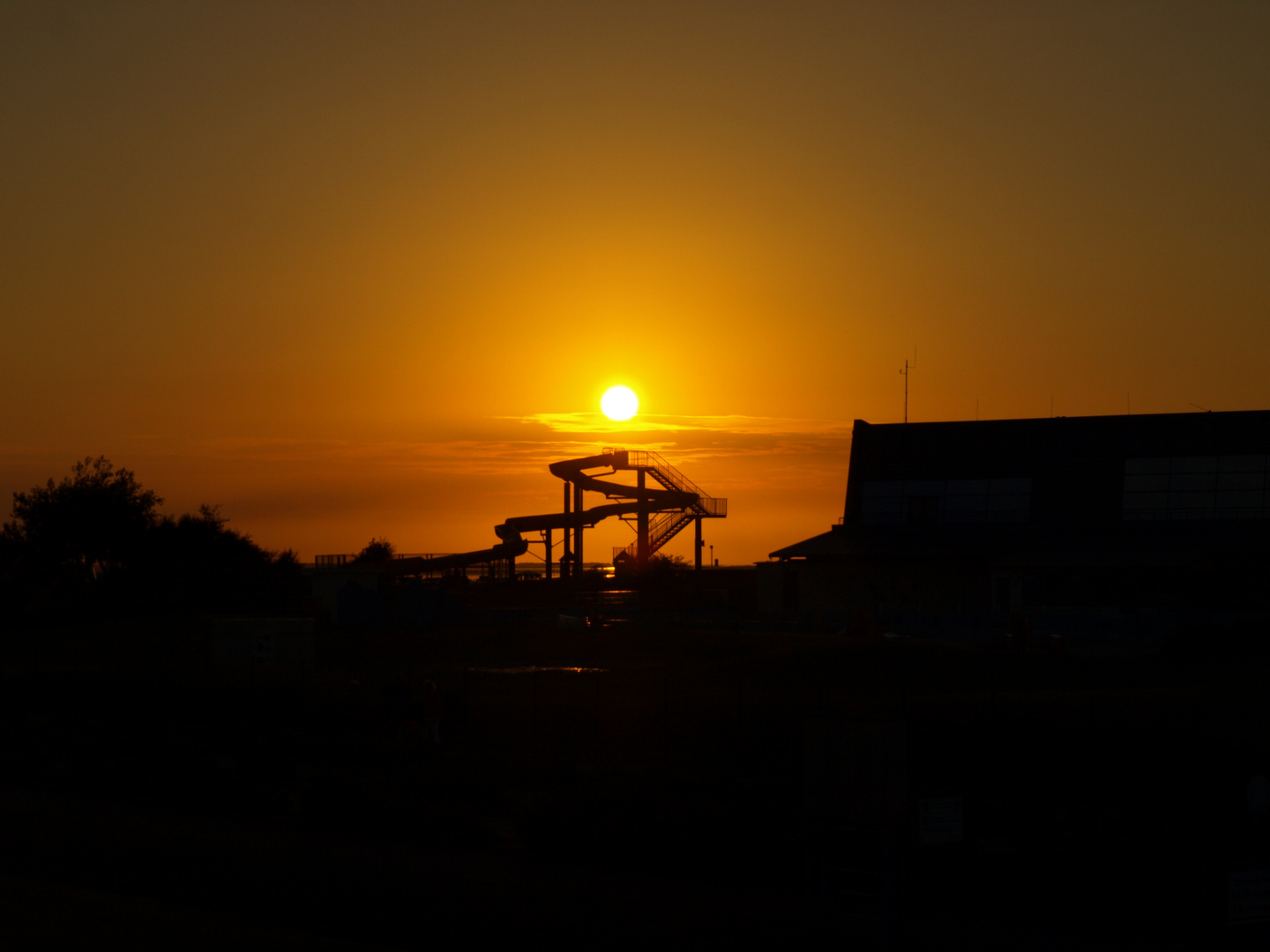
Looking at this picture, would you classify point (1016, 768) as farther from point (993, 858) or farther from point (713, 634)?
point (713, 634)

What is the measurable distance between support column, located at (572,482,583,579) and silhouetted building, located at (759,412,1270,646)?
14.0 meters

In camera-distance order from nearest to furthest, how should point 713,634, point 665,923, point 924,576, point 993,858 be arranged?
point 665,923 → point 993,858 → point 713,634 → point 924,576

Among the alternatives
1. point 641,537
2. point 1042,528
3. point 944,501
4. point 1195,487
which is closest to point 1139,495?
point 1195,487

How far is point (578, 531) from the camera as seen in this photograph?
7381cm

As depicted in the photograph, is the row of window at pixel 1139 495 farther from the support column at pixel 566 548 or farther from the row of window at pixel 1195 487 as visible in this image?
the support column at pixel 566 548

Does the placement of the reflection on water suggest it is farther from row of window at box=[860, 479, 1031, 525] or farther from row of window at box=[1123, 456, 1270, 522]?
row of window at box=[1123, 456, 1270, 522]

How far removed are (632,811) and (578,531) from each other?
5634 centimetres

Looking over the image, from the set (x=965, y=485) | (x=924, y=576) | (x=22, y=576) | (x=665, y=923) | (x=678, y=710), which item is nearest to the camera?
(x=665, y=923)

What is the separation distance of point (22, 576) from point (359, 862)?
220ft

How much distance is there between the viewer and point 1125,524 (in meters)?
58.3

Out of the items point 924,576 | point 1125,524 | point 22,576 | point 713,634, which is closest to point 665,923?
point 713,634

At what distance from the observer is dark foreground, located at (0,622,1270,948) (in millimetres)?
13602

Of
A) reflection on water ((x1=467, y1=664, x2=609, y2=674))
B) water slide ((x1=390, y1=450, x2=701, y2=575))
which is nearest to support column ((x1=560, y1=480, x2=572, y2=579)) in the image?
water slide ((x1=390, y1=450, x2=701, y2=575))

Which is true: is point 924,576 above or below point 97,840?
above
